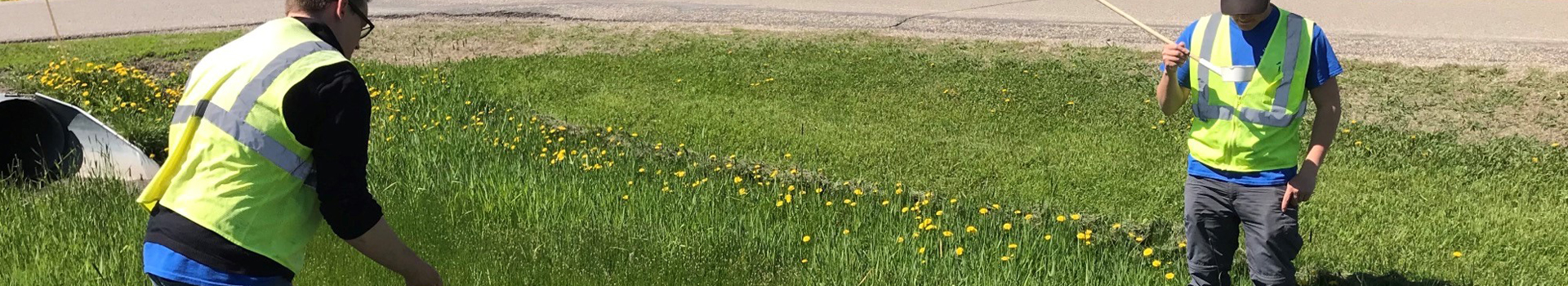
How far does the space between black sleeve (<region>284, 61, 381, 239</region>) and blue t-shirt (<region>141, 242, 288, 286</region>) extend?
0.74 feet

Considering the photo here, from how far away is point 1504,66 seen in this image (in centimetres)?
923

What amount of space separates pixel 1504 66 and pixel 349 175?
9.11 meters

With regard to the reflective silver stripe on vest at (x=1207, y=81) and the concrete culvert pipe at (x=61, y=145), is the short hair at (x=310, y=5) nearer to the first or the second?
the reflective silver stripe on vest at (x=1207, y=81)

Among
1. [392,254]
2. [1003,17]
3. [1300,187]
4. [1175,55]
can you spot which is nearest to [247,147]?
[392,254]

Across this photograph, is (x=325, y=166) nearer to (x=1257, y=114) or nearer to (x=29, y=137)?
(x=1257, y=114)

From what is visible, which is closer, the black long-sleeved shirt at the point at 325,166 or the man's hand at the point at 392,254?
the black long-sleeved shirt at the point at 325,166

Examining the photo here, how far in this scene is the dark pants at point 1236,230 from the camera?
3822mm

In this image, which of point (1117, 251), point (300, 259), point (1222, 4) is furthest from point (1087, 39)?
point (300, 259)

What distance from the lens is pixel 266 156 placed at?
2355 millimetres

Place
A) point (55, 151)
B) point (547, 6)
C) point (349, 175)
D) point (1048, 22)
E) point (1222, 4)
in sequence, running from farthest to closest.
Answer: point (547, 6) → point (1048, 22) → point (55, 151) → point (1222, 4) → point (349, 175)

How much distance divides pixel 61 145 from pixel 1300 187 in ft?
19.5

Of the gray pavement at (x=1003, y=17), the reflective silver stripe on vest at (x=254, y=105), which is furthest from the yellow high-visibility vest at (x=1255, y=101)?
the gray pavement at (x=1003, y=17)

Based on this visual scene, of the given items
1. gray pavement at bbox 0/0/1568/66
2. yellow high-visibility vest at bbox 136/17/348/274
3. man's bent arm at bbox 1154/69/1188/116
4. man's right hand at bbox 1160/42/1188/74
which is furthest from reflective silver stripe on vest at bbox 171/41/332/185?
gray pavement at bbox 0/0/1568/66

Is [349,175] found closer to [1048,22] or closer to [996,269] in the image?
[996,269]
